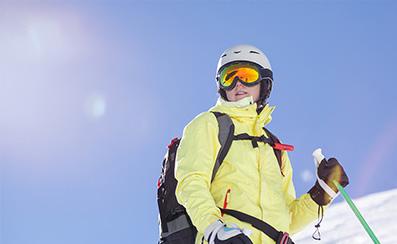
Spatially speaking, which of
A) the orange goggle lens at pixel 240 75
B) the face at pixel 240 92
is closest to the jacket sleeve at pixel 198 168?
the face at pixel 240 92

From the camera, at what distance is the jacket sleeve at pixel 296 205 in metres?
5.38

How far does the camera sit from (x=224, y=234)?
4094 millimetres

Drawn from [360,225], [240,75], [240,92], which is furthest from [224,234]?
[360,225]

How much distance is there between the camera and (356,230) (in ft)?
53.4

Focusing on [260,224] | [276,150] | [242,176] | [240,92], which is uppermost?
[240,92]

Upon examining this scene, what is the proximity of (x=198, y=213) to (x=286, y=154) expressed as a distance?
139 cm

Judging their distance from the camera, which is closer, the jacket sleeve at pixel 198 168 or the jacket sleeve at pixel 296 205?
the jacket sleeve at pixel 198 168

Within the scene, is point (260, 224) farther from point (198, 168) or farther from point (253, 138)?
point (253, 138)

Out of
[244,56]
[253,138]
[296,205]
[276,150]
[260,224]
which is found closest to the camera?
[260,224]

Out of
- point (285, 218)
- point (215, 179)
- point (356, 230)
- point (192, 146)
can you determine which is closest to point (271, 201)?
point (285, 218)

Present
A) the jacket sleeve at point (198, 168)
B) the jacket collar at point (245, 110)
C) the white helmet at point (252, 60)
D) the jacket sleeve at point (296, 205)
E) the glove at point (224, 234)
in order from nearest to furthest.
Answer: the glove at point (224, 234)
the jacket sleeve at point (198, 168)
the jacket collar at point (245, 110)
the jacket sleeve at point (296, 205)
the white helmet at point (252, 60)

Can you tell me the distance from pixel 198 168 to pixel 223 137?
1.28ft

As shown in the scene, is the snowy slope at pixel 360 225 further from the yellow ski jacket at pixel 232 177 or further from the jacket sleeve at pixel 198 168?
the jacket sleeve at pixel 198 168

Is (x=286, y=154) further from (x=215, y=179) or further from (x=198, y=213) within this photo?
(x=198, y=213)
